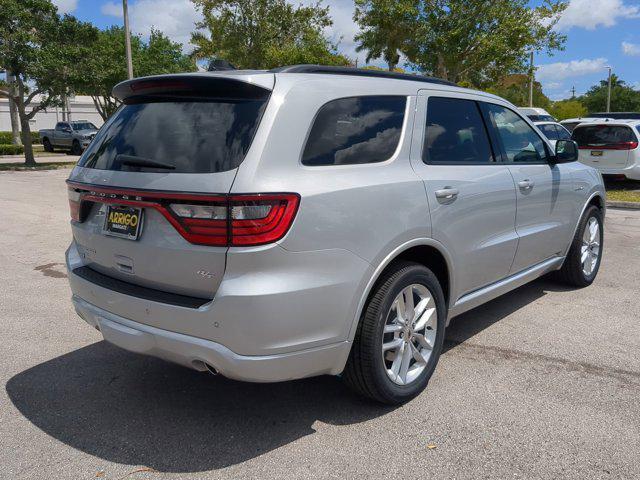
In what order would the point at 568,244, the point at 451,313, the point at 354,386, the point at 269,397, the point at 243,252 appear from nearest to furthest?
the point at 243,252, the point at 354,386, the point at 269,397, the point at 451,313, the point at 568,244

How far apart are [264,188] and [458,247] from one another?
1.57 metres

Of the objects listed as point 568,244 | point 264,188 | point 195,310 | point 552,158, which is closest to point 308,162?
point 264,188

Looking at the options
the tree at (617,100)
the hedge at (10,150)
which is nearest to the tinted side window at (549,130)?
the hedge at (10,150)

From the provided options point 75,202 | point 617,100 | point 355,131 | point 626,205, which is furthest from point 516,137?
point 617,100

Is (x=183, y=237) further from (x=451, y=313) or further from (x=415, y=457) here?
(x=451, y=313)

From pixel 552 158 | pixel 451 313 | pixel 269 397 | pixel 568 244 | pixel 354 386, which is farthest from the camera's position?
pixel 568 244

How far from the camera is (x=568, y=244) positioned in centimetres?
540

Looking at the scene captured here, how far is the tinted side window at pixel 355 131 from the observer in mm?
2959

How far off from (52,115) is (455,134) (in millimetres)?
55267

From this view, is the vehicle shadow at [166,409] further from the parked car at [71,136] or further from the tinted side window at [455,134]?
the parked car at [71,136]

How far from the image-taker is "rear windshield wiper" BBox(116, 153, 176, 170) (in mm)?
2875

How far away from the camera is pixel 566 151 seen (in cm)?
509

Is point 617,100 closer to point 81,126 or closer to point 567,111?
point 567,111

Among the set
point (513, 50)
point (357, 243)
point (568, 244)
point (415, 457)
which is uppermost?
point (513, 50)
